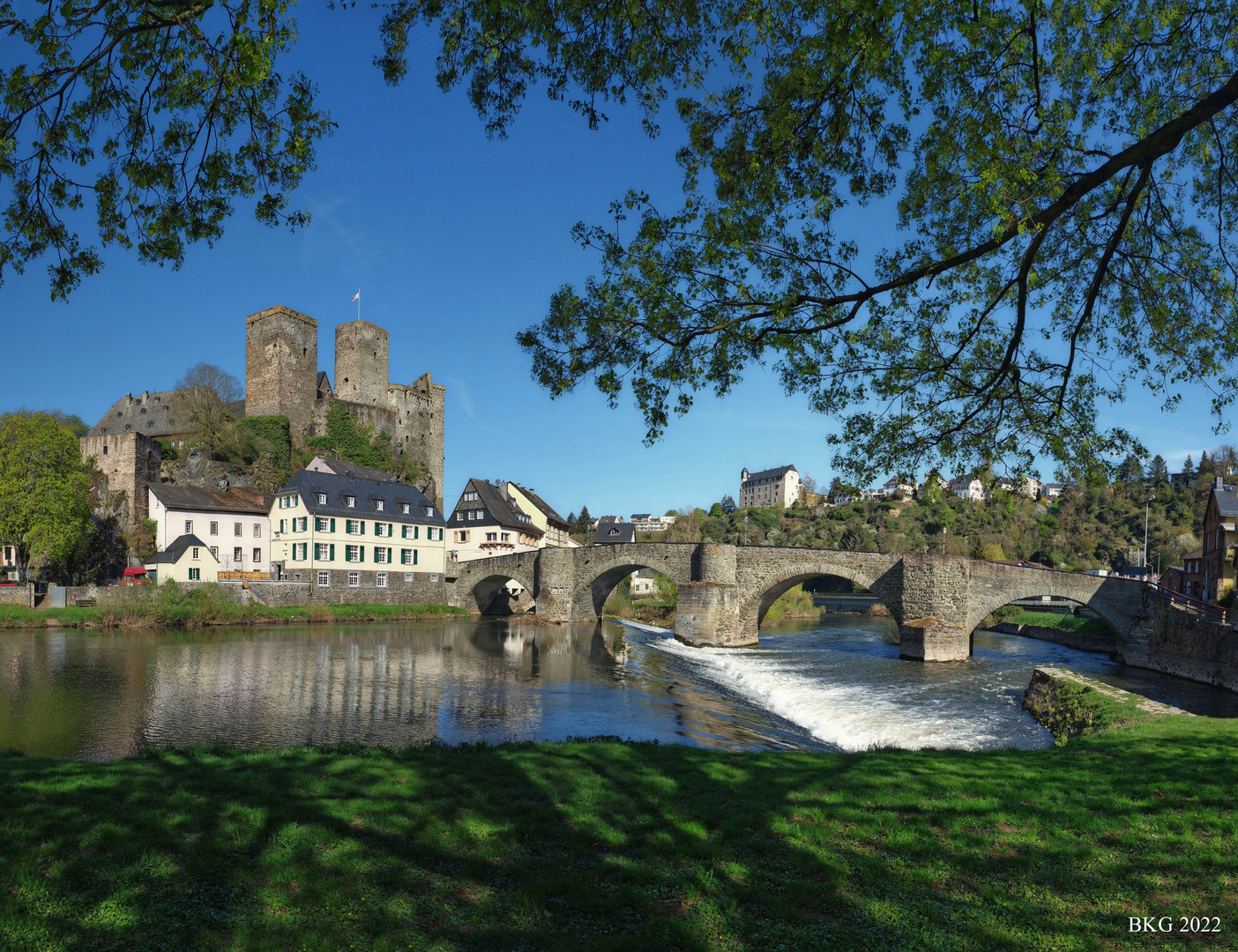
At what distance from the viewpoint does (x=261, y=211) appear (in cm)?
524

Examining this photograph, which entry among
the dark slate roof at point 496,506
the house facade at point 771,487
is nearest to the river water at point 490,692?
the dark slate roof at point 496,506

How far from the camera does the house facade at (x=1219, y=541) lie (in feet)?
113

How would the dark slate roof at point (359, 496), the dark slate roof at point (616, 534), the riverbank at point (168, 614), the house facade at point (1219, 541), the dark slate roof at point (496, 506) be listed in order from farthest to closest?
the dark slate roof at point (616, 534)
the dark slate roof at point (496, 506)
the dark slate roof at point (359, 496)
the house facade at point (1219, 541)
the riverbank at point (168, 614)

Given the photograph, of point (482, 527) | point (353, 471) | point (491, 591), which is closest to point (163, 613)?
point (353, 471)

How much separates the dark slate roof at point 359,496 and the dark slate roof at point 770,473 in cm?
10309

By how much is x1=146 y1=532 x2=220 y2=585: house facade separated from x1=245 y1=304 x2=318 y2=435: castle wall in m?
16.4

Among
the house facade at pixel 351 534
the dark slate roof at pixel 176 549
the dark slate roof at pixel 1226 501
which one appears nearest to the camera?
the dark slate roof at pixel 1226 501

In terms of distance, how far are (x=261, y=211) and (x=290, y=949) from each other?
4404 millimetres

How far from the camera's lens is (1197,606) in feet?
90.6

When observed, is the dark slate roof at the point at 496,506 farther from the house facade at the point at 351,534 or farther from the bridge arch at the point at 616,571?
the bridge arch at the point at 616,571

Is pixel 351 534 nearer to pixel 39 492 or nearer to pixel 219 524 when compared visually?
pixel 219 524

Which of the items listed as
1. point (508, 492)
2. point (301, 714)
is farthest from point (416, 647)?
point (508, 492)

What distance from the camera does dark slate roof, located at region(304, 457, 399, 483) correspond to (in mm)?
49625

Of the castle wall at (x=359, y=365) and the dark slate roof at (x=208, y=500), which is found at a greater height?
the castle wall at (x=359, y=365)
